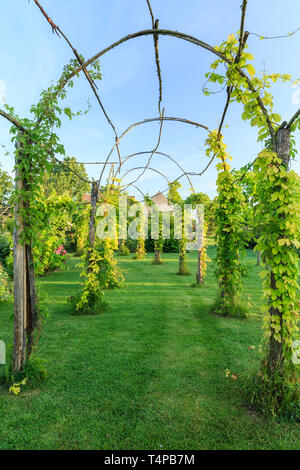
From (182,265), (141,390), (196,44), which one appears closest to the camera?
(196,44)

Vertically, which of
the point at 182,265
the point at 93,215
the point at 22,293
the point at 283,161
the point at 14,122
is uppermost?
the point at 14,122

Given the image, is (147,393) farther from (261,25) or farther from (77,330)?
(261,25)

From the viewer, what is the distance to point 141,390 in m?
2.71

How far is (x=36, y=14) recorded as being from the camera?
7.02 feet

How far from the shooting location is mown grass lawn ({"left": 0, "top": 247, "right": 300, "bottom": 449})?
2.06 m

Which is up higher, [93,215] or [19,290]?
[93,215]

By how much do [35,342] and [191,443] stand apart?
1937 mm

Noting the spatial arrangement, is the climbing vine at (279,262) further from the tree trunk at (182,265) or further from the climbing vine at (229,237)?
the tree trunk at (182,265)

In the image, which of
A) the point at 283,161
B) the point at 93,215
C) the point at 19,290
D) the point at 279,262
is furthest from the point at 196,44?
the point at 93,215

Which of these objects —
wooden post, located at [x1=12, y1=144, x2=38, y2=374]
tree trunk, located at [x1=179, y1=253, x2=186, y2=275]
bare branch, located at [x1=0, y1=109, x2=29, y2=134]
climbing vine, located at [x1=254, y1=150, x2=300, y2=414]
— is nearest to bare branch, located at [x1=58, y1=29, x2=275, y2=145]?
climbing vine, located at [x1=254, y1=150, x2=300, y2=414]

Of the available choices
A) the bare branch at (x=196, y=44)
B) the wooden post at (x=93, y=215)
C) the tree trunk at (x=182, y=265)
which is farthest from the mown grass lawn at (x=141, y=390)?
the tree trunk at (x=182, y=265)

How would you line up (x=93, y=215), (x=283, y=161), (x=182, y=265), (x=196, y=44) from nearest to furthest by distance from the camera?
(x=196, y=44) → (x=283, y=161) → (x=93, y=215) → (x=182, y=265)

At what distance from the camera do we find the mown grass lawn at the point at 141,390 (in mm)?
2057

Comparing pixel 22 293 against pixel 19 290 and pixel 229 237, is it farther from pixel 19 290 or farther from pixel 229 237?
pixel 229 237
